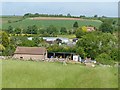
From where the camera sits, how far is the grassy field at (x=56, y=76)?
5.01 meters

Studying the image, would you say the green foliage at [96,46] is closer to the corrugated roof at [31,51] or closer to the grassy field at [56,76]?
the corrugated roof at [31,51]

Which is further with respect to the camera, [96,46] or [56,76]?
[96,46]

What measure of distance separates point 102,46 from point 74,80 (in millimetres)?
5466

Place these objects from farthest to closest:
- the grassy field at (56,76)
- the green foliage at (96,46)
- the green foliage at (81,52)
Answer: the green foliage at (96,46) < the green foliage at (81,52) < the grassy field at (56,76)

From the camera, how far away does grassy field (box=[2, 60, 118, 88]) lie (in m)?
5.01

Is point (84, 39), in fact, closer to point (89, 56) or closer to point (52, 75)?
point (89, 56)

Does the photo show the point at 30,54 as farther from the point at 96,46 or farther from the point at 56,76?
the point at 56,76

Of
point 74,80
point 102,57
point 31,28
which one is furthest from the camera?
point 31,28

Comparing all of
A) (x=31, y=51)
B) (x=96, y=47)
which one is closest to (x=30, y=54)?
(x=31, y=51)

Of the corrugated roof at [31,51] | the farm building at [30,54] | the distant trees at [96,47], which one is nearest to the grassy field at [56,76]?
the farm building at [30,54]

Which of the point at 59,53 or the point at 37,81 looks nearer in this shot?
the point at 37,81

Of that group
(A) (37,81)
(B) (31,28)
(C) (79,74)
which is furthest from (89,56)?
(B) (31,28)

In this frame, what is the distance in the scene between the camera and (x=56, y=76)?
18.3 ft

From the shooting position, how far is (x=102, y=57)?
341 inches
